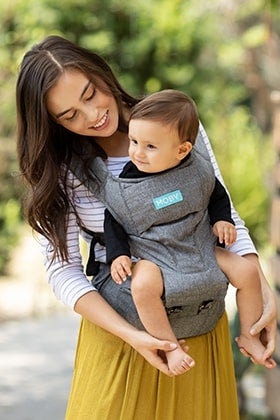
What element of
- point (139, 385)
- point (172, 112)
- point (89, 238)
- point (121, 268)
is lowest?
point (139, 385)

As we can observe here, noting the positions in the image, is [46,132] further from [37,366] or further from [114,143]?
[37,366]

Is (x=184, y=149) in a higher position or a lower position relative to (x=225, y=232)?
higher

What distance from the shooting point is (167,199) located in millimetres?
2480

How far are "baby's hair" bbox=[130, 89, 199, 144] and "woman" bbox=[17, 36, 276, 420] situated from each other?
163 millimetres

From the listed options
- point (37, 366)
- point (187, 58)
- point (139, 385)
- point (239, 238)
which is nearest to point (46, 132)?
point (239, 238)

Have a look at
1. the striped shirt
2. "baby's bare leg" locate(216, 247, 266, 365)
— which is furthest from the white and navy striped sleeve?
"baby's bare leg" locate(216, 247, 266, 365)

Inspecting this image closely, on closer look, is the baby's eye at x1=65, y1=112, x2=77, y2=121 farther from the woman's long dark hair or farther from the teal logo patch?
the teal logo patch

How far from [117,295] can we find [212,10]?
7746 mm

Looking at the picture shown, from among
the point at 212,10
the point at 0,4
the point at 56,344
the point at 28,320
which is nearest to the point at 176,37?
the point at 212,10

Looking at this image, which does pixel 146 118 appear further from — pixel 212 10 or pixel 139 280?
pixel 212 10

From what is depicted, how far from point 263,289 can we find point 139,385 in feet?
1.34

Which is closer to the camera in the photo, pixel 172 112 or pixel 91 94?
pixel 172 112

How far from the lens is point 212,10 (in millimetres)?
10000

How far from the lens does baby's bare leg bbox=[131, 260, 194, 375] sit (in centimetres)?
241
